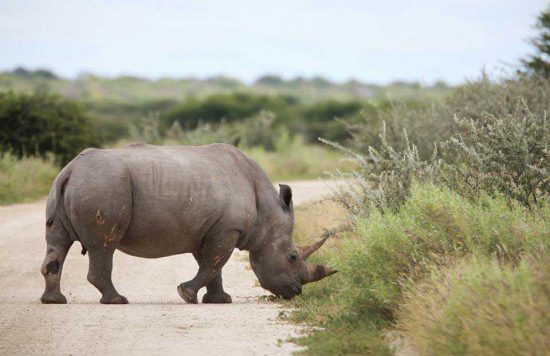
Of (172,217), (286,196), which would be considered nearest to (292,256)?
(286,196)

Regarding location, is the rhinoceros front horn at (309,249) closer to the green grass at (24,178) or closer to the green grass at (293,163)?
the green grass at (24,178)

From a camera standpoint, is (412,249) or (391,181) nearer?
(412,249)

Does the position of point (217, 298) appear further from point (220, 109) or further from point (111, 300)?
point (220, 109)

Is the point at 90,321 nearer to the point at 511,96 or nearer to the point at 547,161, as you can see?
the point at 547,161

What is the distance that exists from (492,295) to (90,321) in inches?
152

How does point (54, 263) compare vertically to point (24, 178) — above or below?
above

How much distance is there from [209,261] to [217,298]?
492 millimetres

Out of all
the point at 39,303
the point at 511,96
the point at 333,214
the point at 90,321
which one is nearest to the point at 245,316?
the point at 90,321

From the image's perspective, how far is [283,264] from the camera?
11664mm

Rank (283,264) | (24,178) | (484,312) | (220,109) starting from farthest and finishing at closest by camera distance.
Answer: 1. (220,109)
2. (24,178)
3. (283,264)
4. (484,312)

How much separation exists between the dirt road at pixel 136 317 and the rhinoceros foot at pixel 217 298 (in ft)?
0.55

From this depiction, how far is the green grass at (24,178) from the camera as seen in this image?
69.7 ft

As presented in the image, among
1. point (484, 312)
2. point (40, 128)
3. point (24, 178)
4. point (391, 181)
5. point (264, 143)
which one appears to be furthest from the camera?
point (264, 143)

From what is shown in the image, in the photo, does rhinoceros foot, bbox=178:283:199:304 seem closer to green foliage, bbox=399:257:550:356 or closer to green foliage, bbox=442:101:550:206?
green foliage, bbox=442:101:550:206
